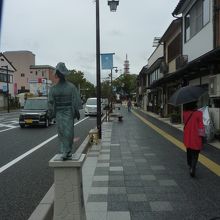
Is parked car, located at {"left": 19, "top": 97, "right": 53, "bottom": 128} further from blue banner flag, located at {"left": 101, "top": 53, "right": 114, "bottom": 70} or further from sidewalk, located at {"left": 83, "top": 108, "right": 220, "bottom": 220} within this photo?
sidewalk, located at {"left": 83, "top": 108, "right": 220, "bottom": 220}

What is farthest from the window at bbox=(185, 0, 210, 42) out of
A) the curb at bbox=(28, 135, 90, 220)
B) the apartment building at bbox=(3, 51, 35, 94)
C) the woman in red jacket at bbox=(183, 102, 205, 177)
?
the apartment building at bbox=(3, 51, 35, 94)

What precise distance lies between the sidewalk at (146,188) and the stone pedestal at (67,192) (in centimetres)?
65

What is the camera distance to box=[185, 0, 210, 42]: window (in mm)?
17448

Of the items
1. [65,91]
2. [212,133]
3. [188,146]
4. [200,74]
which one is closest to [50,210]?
[65,91]

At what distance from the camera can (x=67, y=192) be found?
493cm

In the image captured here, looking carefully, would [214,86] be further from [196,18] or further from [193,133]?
[193,133]

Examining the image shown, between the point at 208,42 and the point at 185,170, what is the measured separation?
9.19 metres

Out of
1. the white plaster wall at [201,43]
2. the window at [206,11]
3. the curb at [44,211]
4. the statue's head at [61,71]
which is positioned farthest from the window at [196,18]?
the statue's head at [61,71]

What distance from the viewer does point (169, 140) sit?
15.5 meters

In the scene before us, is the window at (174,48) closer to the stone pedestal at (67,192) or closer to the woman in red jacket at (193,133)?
the woman in red jacket at (193,133)

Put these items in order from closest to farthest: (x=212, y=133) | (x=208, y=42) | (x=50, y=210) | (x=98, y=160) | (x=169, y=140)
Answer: (x=50, y=210) < (x=98, y=160) < (x=212, y=133) < (x=169, y=140) < (x=208, y=42)

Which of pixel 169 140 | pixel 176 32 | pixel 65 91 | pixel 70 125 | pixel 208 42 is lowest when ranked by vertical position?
pixel 169 140

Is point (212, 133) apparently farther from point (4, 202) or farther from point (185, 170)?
point (4, 202)

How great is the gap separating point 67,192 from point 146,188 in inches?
103
